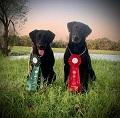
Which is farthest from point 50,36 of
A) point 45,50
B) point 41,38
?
point 45,50

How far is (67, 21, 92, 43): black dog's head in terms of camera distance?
1.89 metres

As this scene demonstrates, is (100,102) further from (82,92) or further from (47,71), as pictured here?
(47,71)

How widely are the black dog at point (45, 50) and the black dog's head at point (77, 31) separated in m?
0.13

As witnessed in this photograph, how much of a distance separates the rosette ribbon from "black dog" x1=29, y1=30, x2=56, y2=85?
0.13 meters

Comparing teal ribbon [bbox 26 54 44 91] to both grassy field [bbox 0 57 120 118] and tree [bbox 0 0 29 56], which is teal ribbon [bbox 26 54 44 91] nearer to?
grassy field [bbox 0 57 120 118]

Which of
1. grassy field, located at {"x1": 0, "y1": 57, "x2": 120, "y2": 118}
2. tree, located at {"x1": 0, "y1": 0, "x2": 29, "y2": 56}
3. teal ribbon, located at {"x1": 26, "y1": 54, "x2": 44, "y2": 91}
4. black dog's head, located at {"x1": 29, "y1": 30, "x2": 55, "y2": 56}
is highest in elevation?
tree, located at {"x1": 0, "y1": 0, "x2": 29, "y2": 56}

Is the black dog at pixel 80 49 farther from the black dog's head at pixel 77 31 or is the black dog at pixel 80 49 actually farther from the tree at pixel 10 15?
the tree at pixel 10 15

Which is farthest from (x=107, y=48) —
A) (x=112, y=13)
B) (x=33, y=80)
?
(x=33, y=80)

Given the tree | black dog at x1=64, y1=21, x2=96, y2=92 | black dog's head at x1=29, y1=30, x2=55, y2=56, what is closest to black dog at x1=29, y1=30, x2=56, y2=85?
black dog's head at x1=29, y1=30, x2=55, y2=56

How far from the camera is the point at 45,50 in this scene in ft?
7.05

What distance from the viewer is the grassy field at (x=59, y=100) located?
1.76 meters

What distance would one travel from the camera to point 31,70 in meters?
2.21

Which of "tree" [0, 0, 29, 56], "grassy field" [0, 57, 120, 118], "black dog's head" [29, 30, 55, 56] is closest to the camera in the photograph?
"tree" [0, 0, 29, 56]

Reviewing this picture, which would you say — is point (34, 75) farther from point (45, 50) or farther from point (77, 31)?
point (77, 31)
